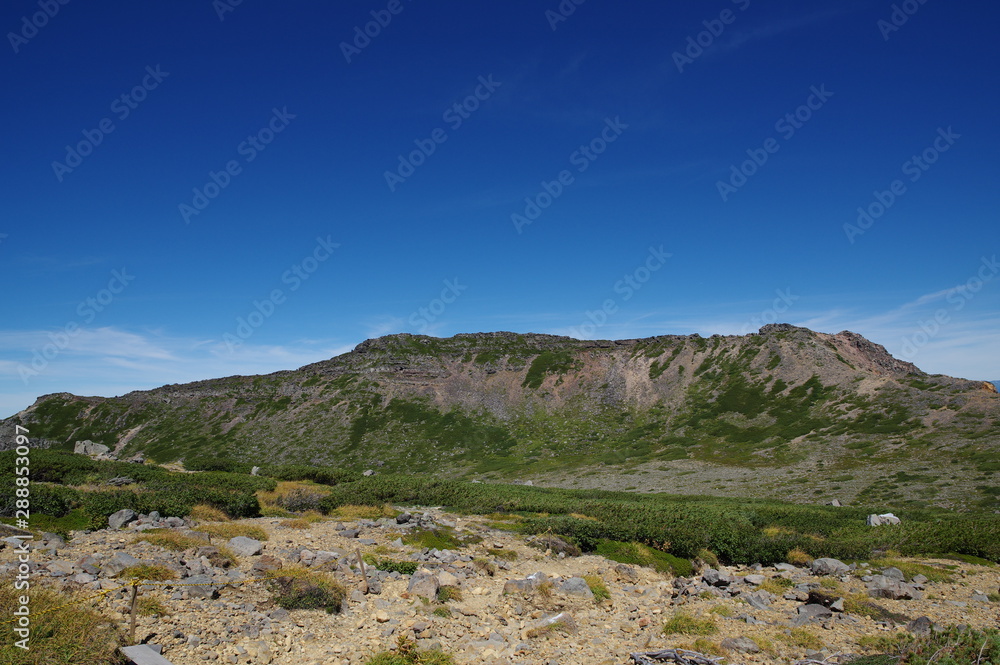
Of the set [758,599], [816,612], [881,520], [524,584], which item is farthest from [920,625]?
[881,520]

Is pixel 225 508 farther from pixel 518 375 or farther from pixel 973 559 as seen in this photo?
pixel 518 375

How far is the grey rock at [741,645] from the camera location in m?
14.6

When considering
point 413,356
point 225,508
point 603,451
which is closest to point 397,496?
point 225,508

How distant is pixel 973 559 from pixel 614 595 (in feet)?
62.9

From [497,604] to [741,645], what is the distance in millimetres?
7683

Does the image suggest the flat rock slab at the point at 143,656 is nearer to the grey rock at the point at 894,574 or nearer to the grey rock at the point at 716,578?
the grey rock at the point at 716,578

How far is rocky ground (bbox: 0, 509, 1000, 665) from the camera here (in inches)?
548

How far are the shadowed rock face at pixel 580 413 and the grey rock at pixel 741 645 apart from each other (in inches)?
2106

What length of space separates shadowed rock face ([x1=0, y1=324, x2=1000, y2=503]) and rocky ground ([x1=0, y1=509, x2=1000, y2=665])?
4639 centimetres

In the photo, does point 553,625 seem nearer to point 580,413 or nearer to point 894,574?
point 894,574

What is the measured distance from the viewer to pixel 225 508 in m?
29.0

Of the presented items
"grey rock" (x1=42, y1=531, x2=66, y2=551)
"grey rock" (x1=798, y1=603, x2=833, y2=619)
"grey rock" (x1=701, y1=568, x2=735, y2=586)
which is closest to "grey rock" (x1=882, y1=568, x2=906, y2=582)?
"grey rock" (x1=798, y1=603, x2=833, y2=619)

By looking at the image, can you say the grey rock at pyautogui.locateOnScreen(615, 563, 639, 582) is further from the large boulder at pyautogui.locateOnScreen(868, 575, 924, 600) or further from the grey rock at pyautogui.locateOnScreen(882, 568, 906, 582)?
the grey rock at pyautogui.locateOnScreen(882, 568, 906, 582)

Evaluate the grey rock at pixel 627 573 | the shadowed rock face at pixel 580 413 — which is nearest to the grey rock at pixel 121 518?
the grey rock at pixel 627 573
